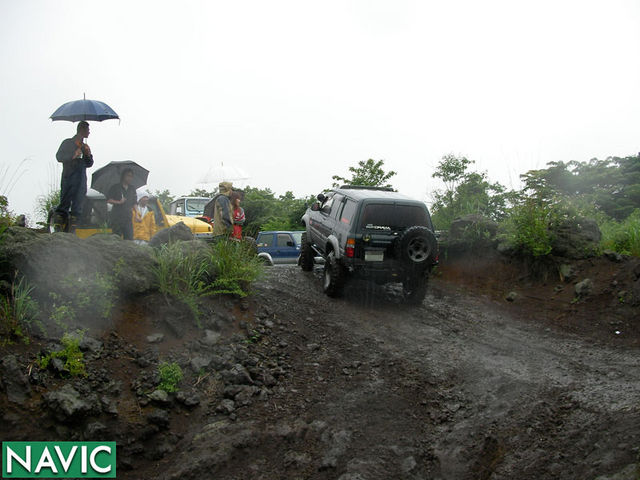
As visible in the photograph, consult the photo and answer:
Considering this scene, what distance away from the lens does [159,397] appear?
17.0 ft

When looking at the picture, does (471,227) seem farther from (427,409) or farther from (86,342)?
(86,342)

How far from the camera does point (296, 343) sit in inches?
278

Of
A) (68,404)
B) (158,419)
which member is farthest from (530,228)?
(68,404)

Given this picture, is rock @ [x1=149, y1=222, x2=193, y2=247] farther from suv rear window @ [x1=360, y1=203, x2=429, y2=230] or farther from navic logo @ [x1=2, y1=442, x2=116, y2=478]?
navic logo @ [x1=2, y1=442, x2=116, y2=478]

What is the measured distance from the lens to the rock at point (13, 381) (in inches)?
179

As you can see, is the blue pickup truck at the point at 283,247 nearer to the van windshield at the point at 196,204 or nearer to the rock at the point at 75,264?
the van windshield at the point at 196,204

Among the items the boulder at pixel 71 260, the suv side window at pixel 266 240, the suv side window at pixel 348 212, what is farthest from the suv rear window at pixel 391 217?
the suv side window at pixel 266 240

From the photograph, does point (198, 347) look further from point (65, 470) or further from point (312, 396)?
point (65, 470)

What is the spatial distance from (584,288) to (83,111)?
9221 mm

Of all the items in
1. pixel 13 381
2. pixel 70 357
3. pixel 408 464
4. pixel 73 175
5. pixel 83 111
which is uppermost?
pixel 83 111

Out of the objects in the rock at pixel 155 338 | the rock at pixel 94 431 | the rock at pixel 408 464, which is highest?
the rock at pixel 155 338

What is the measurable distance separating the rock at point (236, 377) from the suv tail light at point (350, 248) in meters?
3.69

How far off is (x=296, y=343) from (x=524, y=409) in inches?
119

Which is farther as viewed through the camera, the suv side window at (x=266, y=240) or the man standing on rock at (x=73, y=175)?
the suv side window at (x=266, y=240)
